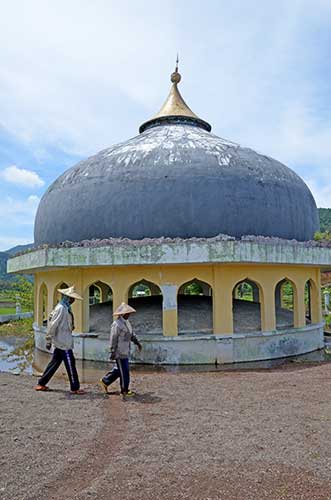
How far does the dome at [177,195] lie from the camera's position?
39.2 feet

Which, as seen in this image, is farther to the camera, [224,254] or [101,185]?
[101,185]

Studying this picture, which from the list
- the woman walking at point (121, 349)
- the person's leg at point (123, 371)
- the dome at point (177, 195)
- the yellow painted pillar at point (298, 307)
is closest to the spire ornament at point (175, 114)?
the dome at point (177, 195)

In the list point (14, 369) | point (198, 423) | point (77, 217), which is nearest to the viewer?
point (198, 423)

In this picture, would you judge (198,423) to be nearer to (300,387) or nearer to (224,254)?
(300,387)

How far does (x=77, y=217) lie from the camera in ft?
42.1

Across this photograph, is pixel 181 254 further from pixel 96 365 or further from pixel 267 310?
pixel 96 365

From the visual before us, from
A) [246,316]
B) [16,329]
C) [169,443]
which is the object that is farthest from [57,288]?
[169,443]

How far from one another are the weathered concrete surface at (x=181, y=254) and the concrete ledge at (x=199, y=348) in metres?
2.09

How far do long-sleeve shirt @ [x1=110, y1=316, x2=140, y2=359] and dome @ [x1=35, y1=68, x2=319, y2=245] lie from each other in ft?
13.9

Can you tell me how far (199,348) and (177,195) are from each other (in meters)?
4.14

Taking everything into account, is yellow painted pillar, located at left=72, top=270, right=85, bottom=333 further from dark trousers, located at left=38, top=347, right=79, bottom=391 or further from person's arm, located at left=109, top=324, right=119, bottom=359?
person's arm, located at left=109, top=324, right=119, bottom=359

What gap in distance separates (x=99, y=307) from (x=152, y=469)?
1055 centimetres

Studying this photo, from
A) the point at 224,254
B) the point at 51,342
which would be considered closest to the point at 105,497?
the point at 51,342

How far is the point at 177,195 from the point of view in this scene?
12.0 meters
